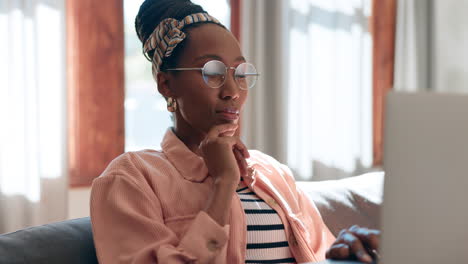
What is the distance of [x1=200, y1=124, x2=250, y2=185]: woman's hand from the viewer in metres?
1.31

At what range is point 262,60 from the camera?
4023 millimetres

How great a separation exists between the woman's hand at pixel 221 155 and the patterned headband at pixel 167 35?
0.24 m

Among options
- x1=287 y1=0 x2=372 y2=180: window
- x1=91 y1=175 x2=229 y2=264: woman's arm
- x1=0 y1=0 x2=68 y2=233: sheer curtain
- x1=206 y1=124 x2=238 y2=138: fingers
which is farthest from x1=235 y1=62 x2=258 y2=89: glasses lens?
x1=287 y1=0 x2=372 y2=180: window

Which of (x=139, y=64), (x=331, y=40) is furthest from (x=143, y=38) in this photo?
(x=331, y=40)

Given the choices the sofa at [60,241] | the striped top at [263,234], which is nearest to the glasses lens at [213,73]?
the striped top at [263,234]

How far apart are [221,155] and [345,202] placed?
68 cm

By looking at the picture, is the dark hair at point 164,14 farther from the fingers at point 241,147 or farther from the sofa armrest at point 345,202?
the sofa armrest at point 345,202

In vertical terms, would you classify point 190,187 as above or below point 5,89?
below

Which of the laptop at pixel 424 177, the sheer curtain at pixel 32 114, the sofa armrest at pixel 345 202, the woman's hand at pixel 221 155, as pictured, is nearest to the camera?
the laptop at pixel 424 177

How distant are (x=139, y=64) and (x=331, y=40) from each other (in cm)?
172

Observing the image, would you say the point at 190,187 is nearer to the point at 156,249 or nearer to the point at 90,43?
the point at 156,249

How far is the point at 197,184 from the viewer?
1362 millimetres

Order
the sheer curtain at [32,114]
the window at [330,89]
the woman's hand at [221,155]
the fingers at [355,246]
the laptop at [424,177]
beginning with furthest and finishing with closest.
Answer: the window at [330,89]
the sheer curtain at [32,114]
the woman's hand at [221,155]
the fingers at [355,246]
the laptop at [424,177]

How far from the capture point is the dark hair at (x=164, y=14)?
1461mm
